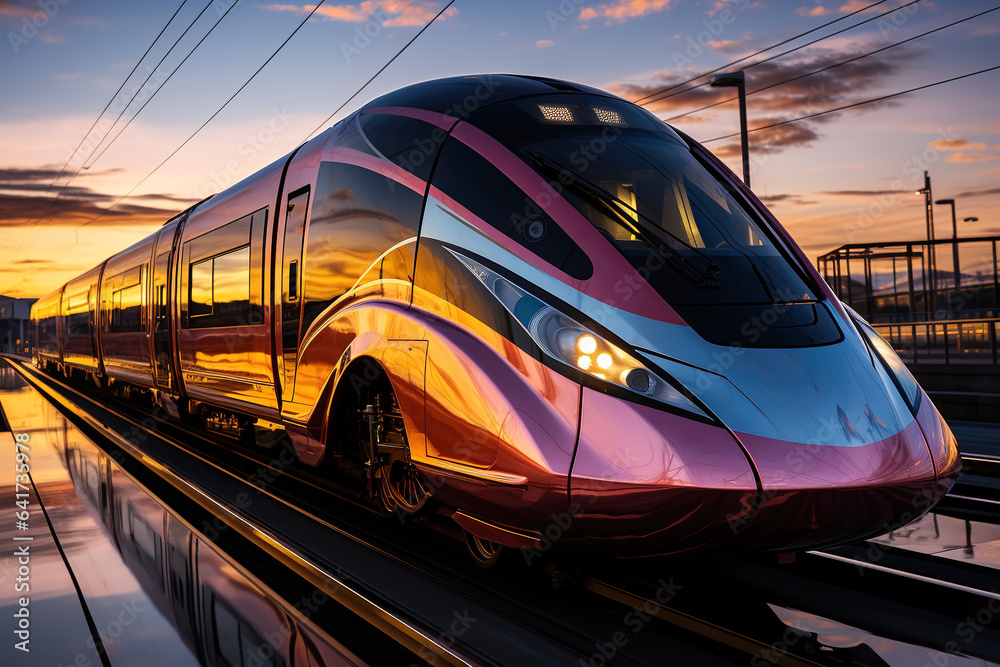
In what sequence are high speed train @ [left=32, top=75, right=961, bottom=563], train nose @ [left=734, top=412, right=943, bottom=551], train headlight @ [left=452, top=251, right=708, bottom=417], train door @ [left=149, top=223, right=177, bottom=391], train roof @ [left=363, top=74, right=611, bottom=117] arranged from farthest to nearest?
train door @ [left=149, top=223, right=177, bottom=391] < train roof @ [left=363, top=74, right=611, bottom=117] < train headlight @ [left=452, top=251, right=708, bottom=417] < high speed train @ [left=32, top=75, right=961, bottom=563] < train nose @ [left=734, top=412, right=943, bottom=551]

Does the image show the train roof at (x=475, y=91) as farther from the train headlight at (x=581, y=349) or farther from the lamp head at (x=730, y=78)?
the lamp head at (x=730, y=78)

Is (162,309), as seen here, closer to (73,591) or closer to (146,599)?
(73,591)

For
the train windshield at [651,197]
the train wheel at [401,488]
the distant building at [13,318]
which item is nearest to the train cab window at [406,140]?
the train windshield at [651,197]

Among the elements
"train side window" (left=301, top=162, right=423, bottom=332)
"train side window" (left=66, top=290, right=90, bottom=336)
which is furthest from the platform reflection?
"train side window" (left=66, top=290, right=90, bottom=336)

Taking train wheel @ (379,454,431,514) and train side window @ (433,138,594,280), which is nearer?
train side window @ (433,138,594,280)

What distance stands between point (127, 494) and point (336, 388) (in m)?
3.10

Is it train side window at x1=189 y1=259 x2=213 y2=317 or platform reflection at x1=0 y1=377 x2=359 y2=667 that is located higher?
train side window at x1=189 y1=259 x2=213 y2=317

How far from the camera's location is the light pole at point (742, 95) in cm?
1689

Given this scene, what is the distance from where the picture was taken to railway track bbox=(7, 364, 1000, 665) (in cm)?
352

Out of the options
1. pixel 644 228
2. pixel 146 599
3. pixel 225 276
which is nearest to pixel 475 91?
pixel 644 228

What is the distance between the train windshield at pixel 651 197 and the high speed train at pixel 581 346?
0.02 metres

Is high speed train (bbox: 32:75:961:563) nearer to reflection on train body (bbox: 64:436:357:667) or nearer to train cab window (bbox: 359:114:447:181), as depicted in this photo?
train cab window (bbox: 359:114:447:181)

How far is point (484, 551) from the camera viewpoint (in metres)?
4.59

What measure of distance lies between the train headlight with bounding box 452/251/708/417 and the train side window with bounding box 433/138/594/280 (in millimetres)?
235
